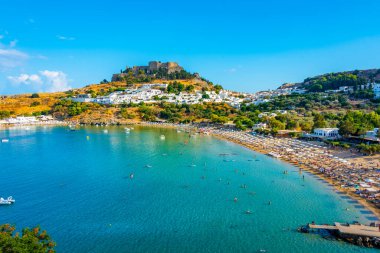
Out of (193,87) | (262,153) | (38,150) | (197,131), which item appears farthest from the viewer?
(193,87)

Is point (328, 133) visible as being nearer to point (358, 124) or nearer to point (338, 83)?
point (358, 124)

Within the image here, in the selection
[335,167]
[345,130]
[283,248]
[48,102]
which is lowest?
[283,248]

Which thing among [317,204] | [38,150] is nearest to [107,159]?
[38,150]

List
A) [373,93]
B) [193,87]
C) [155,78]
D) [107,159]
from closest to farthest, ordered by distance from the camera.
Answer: [107,159] → [373,93] → [193,87] → [155,78]

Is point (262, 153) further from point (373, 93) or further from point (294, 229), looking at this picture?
point (373, 93)

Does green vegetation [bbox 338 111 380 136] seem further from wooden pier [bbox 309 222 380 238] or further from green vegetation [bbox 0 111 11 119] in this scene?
green vegetation [bbox 0 111 11 119]

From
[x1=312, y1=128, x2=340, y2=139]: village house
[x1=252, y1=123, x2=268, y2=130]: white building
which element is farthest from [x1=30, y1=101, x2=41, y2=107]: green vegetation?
[x1=312, y1=128, x2=340, y2=139]: village house

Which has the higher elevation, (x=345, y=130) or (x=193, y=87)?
(x=193, y=87)
